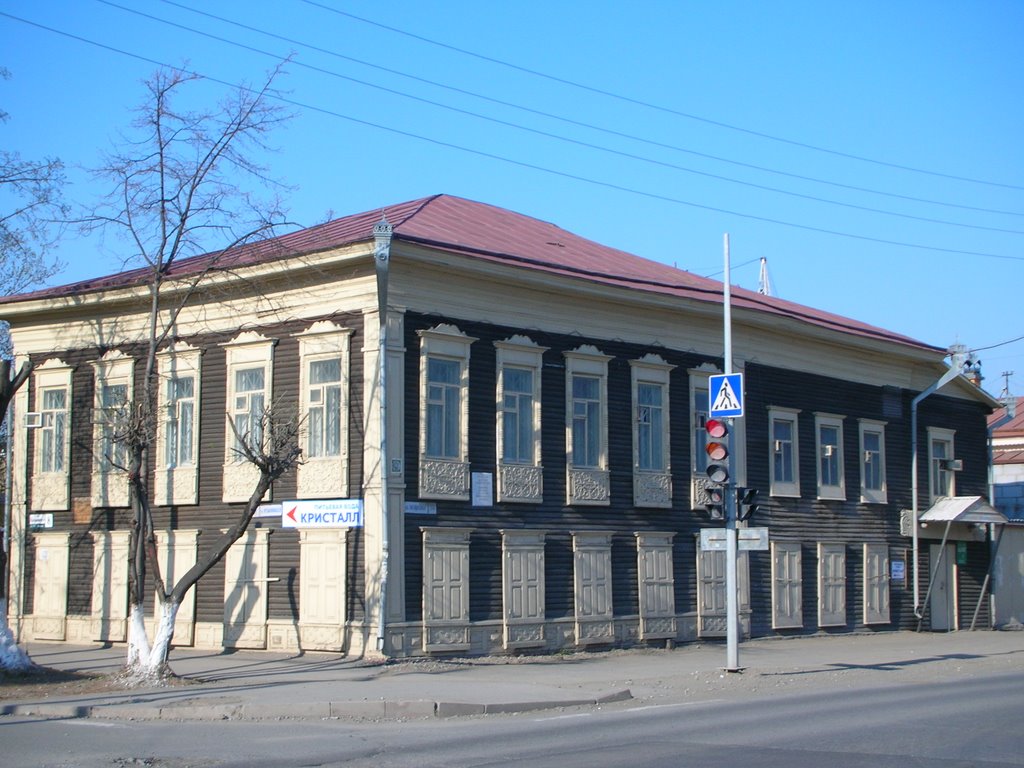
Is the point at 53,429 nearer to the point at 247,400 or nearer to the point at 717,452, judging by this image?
the point at 247,400

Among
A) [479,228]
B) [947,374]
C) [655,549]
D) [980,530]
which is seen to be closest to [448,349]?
[479,228]

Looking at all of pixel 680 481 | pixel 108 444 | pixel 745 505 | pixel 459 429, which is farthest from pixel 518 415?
pixel 108 444

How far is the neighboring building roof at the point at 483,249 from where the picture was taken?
78.3 ft

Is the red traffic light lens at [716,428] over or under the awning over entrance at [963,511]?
over

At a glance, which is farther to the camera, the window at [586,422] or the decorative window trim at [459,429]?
the window at [586,422]

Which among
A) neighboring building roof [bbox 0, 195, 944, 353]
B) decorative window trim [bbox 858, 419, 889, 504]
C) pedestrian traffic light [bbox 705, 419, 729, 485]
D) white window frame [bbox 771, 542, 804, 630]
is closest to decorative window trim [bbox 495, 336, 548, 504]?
neighboring building roof [bbox 0, 195, 944, 353]

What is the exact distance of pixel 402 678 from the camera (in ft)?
64.2

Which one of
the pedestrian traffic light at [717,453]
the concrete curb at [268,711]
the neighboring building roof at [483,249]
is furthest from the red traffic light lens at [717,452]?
the concrete curb at [268,711]

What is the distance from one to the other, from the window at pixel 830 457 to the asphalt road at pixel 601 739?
15.6 metres

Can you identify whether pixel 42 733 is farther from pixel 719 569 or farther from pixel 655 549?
pixel 719 569

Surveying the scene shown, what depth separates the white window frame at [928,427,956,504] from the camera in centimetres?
3610

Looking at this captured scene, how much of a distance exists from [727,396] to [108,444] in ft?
44.8

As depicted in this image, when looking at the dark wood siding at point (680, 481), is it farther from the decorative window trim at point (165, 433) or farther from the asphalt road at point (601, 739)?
the asphalt road at point (601, 739)

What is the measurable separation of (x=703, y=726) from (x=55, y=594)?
17942 millimetres
